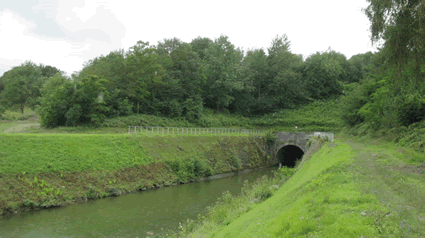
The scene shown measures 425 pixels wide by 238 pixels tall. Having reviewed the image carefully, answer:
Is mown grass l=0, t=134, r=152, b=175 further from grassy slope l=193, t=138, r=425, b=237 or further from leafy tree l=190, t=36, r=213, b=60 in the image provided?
leafy tree l=190, t=36, r=213, b=60

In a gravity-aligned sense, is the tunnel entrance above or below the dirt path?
below

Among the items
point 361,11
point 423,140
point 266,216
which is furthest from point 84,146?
point 423,140

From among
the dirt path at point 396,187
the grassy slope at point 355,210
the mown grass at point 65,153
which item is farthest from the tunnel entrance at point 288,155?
the grassy slope at point 355,210

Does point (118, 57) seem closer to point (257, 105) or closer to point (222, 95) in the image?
point (222, 95)

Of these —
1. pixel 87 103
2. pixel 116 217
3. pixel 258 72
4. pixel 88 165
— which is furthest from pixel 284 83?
pixel 116 217

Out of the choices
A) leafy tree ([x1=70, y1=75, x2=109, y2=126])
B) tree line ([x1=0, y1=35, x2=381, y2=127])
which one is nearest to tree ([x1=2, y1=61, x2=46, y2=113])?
tree line ([x1=0, y1=35, x2=381, y2=127])

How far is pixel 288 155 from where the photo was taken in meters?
56.9

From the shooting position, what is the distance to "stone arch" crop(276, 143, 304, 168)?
54.0m

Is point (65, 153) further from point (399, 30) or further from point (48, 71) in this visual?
point (48, 71)

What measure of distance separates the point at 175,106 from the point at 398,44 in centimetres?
4145

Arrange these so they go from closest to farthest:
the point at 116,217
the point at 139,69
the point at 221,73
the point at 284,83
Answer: the point at 116,217 → the point at 139,69 → the point at 221,73 → the point at 284,83

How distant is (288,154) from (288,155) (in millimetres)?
199

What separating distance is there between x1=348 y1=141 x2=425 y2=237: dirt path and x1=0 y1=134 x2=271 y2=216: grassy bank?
18338 millimetres

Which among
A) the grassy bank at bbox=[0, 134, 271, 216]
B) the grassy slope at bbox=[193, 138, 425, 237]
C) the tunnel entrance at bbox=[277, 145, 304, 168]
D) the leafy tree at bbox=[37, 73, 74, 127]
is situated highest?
the leafy tree at bbox=[37, 73, 74, 127]
